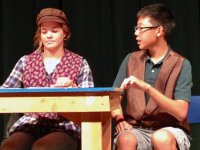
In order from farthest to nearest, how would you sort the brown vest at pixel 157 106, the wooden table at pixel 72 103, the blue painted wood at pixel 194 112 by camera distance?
the blue painted wood at pixel 194 112, the brown vest at pixel 157 106, the wooden table at pixel 72 103

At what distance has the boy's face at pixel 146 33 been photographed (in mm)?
2475

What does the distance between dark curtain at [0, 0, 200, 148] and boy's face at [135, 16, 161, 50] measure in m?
1.06

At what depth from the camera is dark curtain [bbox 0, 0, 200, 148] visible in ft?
11.7

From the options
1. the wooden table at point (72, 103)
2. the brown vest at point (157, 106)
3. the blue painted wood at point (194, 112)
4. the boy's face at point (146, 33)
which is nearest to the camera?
A: the wooden table at point (72, 103)

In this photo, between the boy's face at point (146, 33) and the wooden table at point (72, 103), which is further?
→ the boy's face at point (146, 33)

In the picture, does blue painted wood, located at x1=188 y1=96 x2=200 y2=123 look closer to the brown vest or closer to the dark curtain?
the brown vest

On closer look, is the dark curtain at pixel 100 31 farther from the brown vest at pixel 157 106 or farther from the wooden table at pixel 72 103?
the wooden table at pixel 72 103

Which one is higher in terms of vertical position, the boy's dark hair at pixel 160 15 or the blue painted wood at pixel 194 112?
the boy's dark hair at pixel 160 15

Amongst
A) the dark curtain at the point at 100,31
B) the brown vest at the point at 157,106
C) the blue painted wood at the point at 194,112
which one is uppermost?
the dark curtain at the point at 100,31

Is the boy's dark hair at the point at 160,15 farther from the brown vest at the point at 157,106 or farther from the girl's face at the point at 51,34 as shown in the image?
the girl's face at the point at 51,34

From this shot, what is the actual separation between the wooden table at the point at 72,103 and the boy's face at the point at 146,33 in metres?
0.67

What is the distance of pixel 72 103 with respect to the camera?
5.98 ft

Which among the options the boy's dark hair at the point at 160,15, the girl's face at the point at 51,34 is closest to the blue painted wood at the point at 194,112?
the boy's dark hair at the point at 160,15

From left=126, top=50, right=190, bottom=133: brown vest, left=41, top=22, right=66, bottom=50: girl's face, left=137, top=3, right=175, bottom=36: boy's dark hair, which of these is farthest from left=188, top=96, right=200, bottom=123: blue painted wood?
left=41, top=22, right=66, bottom=50: girl's face
